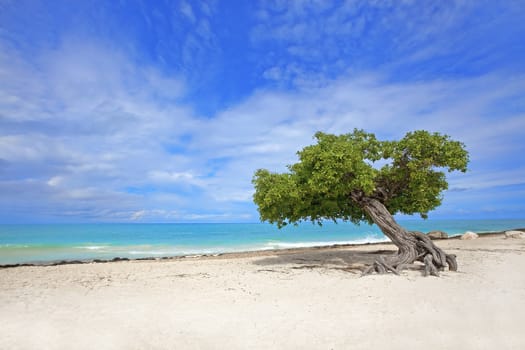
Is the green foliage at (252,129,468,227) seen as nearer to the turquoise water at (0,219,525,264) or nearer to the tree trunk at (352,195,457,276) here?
the tree trunk at (352,195,457,276)

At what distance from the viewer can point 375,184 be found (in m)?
13.5

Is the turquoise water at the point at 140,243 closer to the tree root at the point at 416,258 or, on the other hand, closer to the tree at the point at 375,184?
the tree at the point at 375,184

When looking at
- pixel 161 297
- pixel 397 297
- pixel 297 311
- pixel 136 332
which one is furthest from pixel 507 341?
pixel 161 297

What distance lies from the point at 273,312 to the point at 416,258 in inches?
307

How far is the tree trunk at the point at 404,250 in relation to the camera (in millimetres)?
11766

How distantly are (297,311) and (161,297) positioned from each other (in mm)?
4139

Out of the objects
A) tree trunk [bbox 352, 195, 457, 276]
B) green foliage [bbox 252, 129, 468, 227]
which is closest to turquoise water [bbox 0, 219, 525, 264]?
green foliage [bbox 252, 129, 468, 227]

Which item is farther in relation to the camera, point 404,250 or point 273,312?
point 404,250

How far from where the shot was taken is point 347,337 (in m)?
6.07

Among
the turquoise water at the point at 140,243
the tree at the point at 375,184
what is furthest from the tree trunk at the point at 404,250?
the turquoise water at the point at 140,243

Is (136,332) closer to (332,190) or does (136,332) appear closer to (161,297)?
(161,297)

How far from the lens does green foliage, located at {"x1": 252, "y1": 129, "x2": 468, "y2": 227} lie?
40.6 feet

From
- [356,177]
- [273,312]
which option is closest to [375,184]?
[356,177]

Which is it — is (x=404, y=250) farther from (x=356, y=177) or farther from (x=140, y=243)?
(x=140, y=243)
